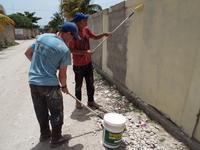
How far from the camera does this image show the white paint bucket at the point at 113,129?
10.4ft

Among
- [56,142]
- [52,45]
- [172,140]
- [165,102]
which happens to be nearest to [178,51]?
[165,102]

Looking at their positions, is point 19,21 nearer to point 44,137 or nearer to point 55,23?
point 55,23

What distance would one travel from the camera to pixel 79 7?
760 inches

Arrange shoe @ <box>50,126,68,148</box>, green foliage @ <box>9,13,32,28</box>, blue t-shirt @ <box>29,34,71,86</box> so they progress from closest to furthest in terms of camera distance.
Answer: blue t-shirt @ <box>29,34,71,86</box>, shoe @ <box>50,126,68,148</box>, green foliage @ <box>9,13,32,28</box>

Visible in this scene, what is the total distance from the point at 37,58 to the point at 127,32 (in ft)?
8.68

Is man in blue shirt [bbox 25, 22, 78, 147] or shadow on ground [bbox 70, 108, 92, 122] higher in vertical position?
man in blue shirt [bbox 25, 22, 78, 147]

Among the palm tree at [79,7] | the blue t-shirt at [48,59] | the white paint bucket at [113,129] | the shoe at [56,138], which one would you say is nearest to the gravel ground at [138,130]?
the white paint bucket at [113,129]

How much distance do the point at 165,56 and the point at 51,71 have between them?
1.85 meters

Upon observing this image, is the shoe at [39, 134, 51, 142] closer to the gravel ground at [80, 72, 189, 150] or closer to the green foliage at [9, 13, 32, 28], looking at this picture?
the gravel ground at [80, 72, 189, 150]

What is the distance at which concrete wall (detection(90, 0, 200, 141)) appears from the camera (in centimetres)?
306

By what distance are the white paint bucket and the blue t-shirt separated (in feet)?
3.07

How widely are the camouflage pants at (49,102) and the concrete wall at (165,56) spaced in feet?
5.78

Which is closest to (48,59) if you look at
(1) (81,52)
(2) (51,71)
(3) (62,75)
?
(2) (51,71)

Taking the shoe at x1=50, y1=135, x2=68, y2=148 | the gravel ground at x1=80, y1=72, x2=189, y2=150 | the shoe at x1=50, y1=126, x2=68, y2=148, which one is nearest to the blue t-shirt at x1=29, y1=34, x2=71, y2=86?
the shoe at x1=50, y1=126, x2=68, y2=148
